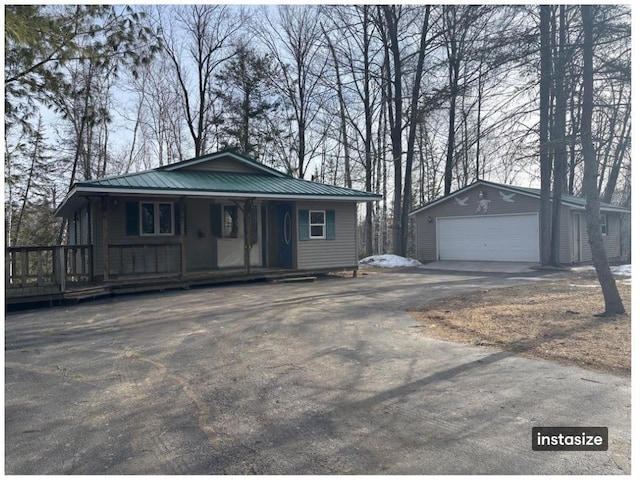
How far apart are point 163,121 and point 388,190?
14923 millimetres

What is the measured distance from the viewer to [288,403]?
12.4 feet

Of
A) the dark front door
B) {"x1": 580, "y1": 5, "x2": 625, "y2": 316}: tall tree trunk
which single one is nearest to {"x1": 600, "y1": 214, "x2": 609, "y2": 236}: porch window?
the dark front door

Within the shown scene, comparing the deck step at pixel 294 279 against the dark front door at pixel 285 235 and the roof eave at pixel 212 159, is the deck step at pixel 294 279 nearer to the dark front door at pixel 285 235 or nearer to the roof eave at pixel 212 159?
the dark front door at pixel 285 235

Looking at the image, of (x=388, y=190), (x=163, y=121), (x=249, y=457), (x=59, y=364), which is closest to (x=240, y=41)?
(x=163, y=121)

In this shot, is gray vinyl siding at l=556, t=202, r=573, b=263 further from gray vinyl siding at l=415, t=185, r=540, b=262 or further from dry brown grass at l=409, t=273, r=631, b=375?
dry brown grass at l=409, t=273, r=631, b=375

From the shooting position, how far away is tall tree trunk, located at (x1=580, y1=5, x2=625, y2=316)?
267 inches

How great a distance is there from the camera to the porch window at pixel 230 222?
13539 millimetres

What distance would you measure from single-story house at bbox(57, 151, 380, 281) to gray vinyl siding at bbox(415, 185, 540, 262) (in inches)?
275

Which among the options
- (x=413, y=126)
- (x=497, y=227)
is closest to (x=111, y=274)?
(x=497, y=227)

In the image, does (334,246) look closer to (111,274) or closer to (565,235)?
(111,274)

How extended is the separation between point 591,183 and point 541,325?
240cm

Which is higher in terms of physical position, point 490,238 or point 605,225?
point 605,225

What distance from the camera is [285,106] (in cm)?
2581

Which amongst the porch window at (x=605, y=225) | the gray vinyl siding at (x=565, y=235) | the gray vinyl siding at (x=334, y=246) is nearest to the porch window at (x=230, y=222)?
the gray vinyl siding at (x=334, y=246)
